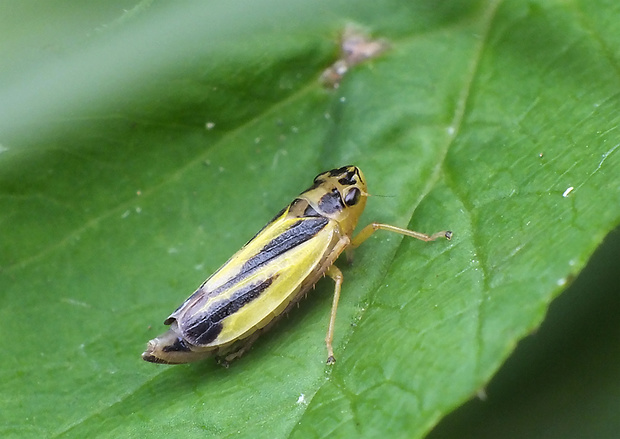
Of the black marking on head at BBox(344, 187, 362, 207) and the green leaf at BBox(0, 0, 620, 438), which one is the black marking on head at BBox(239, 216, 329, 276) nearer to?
the black marking on head at BBox(344, 187, 362, 207)

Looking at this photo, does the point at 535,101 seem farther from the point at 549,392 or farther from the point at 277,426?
the point at 277,426

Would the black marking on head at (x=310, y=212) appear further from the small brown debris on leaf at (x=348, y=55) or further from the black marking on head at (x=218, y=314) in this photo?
the small brown debris on leaf at (x=348, y=55)

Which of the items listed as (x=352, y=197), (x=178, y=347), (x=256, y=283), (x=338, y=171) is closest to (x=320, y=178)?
(x=338, y=171)

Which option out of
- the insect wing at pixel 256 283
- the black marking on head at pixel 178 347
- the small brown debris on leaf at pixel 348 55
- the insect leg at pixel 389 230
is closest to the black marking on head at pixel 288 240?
the insect wing at pixel 256 283

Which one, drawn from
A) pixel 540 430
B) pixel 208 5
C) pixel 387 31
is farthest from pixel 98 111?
pixel 540 430

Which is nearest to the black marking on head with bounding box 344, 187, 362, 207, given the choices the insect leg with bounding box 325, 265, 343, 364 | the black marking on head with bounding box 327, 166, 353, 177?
the black marking on head with bounding box 327, 166, 353, 177

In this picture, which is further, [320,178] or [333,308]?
[320,178]

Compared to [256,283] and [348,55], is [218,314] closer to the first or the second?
[256,283]
